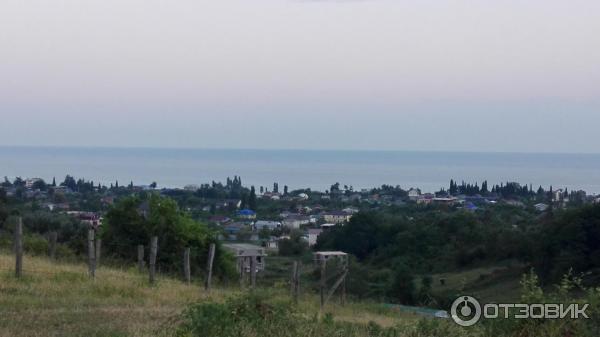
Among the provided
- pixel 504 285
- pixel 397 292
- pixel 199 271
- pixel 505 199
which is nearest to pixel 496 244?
pixel 504 285

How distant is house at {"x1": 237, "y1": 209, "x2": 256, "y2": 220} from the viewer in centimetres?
7244

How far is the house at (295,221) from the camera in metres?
67.2

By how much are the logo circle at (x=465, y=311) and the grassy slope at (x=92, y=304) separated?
6.03 feet

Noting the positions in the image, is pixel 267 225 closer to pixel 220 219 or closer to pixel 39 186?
pixel 220 219

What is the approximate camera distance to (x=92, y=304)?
12539 mm

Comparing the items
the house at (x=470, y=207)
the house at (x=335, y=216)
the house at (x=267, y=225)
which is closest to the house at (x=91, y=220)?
the house at (x=267, y=225)

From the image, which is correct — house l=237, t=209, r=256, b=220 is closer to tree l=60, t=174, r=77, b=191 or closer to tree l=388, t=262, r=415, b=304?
tree l=60, t=174, r=77, b=191

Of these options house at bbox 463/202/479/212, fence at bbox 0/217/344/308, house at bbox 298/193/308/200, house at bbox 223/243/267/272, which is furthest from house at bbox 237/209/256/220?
fence at bbox 0/217/344/308

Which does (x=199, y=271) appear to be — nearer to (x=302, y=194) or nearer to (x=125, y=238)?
(x=125, y=238)

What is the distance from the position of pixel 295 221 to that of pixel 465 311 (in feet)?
200

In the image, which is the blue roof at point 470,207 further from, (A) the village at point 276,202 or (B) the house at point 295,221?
(B) the house at point 295,221

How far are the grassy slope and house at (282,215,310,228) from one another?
4913cm

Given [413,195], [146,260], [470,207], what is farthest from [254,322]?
[413,195]

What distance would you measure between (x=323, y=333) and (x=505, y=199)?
277 feet
